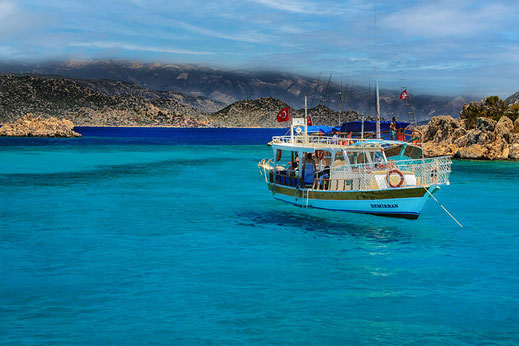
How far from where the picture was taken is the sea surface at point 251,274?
39.1ft

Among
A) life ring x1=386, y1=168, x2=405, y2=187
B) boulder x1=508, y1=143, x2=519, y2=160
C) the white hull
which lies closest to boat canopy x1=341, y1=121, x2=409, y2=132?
boulder x1=508, y1=143, x2=519, y2=160

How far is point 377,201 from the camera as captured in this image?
23.3 m

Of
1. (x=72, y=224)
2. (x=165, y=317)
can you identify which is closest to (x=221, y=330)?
(x=165, y=317)

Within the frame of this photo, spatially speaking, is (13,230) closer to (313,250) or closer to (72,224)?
(72,224)

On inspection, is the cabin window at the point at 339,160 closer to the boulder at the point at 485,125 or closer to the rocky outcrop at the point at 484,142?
the rocky outcrop at the point at 484,142

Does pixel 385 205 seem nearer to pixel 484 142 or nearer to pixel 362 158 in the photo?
pixel 362 158

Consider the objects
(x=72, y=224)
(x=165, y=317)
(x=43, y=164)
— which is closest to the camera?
(x=165, y=317)

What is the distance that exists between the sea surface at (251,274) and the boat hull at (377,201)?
810mm

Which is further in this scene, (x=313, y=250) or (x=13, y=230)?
(x=13, y=230)

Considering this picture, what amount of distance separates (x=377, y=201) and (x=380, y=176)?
4.16ft

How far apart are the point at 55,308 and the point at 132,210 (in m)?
15.7

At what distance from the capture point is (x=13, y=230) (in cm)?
2264

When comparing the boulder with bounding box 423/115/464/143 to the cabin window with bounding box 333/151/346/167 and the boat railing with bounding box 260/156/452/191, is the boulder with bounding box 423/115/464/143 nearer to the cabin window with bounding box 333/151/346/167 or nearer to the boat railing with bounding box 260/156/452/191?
the cabin window with bounding box 333/151/346/167

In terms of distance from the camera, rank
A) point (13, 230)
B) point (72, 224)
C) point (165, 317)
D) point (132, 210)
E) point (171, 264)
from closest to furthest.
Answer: point (165, 317), point (171, 264), point (13, 230), point (72, 224), point (132, 210)
